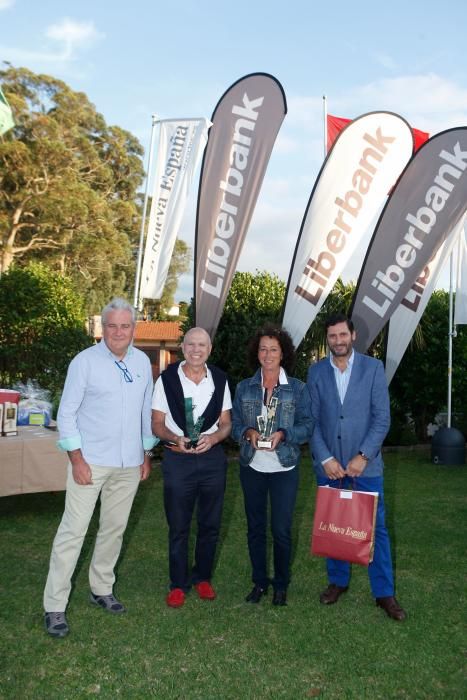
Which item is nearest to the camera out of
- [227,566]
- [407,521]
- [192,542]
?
[227,566]

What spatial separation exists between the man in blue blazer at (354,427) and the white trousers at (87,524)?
116 centimetres

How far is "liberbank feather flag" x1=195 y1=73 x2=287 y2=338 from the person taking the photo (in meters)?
7.61

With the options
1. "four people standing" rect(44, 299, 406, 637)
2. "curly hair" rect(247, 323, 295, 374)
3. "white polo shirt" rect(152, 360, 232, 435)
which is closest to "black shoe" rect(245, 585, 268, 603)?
"four people standing" rect(44, 299, 406, 637)

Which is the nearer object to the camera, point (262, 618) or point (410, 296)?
point (262, 618)

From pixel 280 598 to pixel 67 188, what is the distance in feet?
83.1

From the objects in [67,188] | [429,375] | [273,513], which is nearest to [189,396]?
[273,513]

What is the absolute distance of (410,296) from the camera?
8734 mm

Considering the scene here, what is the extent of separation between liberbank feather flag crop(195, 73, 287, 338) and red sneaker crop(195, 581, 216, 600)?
401 cm

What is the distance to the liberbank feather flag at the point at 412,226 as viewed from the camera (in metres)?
8.02

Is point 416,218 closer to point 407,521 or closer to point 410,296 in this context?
point 410,296

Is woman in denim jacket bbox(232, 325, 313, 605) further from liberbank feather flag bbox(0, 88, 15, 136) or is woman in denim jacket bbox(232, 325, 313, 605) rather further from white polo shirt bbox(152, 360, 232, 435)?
liberbank feather flag bbox(0, 88, 15, 136)

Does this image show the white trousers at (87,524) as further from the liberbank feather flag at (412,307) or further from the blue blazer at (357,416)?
the liberbank feather flag at (412,307)

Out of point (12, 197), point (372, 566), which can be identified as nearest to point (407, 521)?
point (372, 566)

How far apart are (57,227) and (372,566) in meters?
25.9
